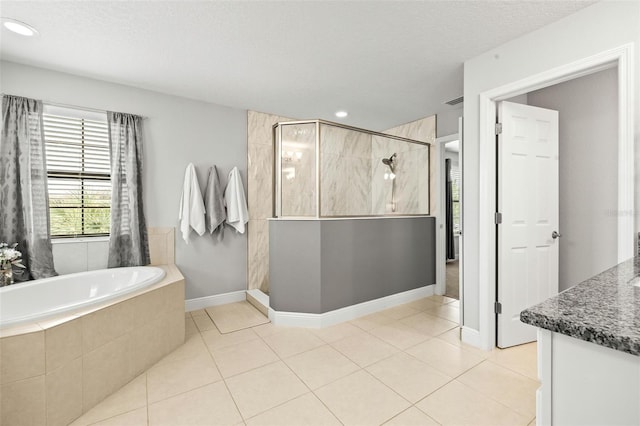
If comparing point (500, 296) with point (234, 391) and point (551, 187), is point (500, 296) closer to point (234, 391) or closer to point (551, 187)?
point (551, 187)

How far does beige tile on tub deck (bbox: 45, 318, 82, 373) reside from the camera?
1.52 metres

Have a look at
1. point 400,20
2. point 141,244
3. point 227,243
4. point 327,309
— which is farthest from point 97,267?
point 400,20

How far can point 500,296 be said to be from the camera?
2367 mm

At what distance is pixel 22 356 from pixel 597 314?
232 cm

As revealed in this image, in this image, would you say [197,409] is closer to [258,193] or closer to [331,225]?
[331,225]

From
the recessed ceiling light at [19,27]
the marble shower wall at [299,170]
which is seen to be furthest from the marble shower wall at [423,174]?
the recessed ceiling light at [19,27]

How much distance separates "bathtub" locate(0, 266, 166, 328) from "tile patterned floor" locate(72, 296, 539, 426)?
0.61 meters

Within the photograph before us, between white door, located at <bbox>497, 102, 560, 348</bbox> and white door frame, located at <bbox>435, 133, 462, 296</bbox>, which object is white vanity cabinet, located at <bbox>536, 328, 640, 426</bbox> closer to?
white door, located at <bbox>497, 102, 560, 348</bbox>

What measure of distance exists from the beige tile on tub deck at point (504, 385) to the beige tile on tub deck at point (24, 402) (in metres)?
2.41

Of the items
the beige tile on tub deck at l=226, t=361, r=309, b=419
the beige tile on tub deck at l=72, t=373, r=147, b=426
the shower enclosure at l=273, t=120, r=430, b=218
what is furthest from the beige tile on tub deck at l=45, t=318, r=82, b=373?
the shower enclosure at l=273, t=120, r=430, b=218

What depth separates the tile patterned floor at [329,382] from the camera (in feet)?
5.25

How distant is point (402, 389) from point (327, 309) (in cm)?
112

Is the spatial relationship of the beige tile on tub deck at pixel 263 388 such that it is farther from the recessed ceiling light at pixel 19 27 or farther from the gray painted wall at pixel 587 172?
the recessed ceiling light at pixel 19 27

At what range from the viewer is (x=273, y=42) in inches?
87.1
